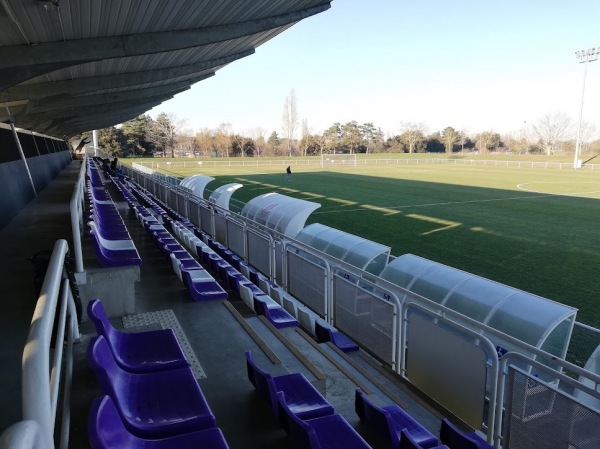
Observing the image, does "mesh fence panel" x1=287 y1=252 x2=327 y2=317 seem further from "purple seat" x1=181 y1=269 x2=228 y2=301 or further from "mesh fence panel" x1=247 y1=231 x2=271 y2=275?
"purple seat" x1=181 y1=269 x2=228 y2=301

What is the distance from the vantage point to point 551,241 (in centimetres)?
1516

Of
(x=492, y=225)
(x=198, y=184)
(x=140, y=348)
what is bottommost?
(x=492, y=225)

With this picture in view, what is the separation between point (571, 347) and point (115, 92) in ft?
64.1

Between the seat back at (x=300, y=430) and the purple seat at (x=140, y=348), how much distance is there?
85 cm

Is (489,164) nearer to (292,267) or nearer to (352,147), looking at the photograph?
(352,147)

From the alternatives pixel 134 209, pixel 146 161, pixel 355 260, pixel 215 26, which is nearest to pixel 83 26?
pixel 215 26

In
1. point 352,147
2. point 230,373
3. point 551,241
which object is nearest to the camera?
point 230,373

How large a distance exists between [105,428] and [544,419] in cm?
301

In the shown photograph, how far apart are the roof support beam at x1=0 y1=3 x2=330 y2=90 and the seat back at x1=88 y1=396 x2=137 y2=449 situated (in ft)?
30.6

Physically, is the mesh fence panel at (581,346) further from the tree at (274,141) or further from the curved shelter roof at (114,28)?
the tree at (274,141)

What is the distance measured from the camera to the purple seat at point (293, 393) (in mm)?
2957

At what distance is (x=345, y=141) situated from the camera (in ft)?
325

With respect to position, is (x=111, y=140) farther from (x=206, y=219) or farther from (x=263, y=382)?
(x=263, y=382)

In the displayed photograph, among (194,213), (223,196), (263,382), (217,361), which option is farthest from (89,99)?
(263,382)
